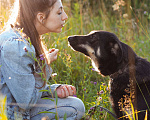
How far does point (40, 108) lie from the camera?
96.5 inches

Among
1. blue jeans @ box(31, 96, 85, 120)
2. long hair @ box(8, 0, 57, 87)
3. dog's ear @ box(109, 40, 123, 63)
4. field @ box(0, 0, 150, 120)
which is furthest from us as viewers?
field @ box(0, 0, 150, 120)

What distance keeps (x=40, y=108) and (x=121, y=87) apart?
0.99m

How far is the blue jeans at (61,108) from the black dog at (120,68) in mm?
451

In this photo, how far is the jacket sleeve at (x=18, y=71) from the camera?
210 centimetres

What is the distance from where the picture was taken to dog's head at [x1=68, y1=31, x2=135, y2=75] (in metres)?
2.75

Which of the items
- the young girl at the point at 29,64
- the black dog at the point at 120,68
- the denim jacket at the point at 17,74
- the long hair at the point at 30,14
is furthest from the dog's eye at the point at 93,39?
the denim jacket at the point at 17,74

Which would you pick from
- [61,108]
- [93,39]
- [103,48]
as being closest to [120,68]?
[103,48]

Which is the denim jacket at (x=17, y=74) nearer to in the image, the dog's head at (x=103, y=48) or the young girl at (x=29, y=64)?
the young girl at (x=29, y=64)

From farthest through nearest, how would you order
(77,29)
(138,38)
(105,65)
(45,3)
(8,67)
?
1. (138,38)
2. (77,29)
3. (105,65)
4. (45,3)
5. (8,67)

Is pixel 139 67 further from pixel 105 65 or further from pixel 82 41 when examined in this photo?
→ pixel 82 41

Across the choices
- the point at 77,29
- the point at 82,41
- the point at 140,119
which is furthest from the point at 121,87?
the point at 77,29

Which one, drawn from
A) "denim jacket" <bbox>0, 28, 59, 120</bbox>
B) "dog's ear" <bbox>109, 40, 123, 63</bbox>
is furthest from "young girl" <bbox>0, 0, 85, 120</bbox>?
"dog's ear" <bbox>109, 40, 123, 63</bbox>

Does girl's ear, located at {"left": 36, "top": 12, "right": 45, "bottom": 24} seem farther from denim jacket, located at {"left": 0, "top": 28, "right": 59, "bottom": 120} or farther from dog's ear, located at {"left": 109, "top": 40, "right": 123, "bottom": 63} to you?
dog's ear, located at {"left": 109, "top": 40, "right": 123, "bottom": 63}

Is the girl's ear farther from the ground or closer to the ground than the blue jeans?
farther from the ground
